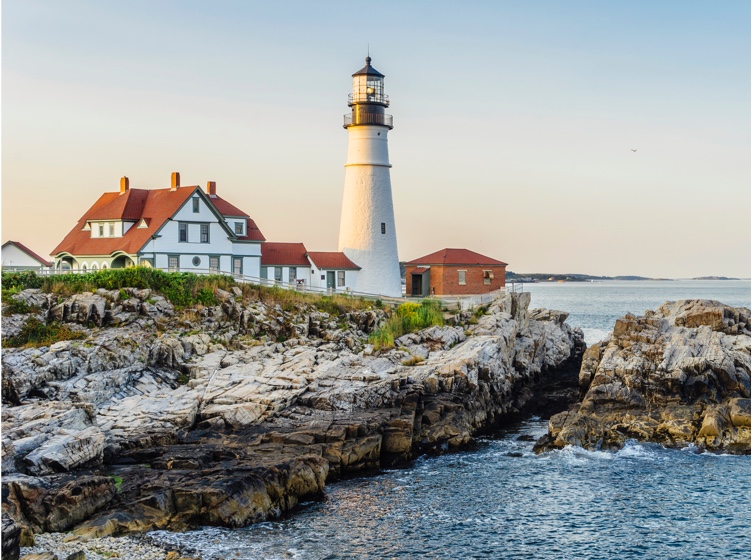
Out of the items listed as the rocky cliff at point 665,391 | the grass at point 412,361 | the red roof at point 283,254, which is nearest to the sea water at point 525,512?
the rocky cliff at point 665,391

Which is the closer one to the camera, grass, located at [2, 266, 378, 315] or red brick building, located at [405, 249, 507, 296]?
grass, located at [2, 266, 378, 315]

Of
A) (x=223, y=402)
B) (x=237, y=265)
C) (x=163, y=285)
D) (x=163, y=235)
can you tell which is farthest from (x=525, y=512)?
(x=237, y=265)

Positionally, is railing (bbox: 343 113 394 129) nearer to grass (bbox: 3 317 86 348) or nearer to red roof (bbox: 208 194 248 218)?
red roof (bbox: 208 194 248 218)

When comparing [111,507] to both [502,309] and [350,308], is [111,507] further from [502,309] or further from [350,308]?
[502,309]

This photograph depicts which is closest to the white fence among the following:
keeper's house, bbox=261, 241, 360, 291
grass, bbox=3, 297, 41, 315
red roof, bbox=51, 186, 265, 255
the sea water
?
keeper's house, bbox=261, 241, 360, 291

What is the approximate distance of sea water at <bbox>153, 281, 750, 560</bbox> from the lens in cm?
1819

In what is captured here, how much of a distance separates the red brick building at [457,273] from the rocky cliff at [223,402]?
7.14m

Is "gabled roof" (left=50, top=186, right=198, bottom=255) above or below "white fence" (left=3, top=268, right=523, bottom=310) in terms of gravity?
above

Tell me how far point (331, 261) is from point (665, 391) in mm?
20309

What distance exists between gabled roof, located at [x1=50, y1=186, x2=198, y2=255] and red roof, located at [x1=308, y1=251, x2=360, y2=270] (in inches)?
311

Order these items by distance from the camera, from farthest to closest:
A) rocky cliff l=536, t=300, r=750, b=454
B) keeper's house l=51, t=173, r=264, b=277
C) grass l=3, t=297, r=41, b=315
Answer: keeper's house l=51, t=173, r=264, b=277, grass l=3, t=297, r=41, b=315, rocky cliff l=536, t=300, r=750, b=454

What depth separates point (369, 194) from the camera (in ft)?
143

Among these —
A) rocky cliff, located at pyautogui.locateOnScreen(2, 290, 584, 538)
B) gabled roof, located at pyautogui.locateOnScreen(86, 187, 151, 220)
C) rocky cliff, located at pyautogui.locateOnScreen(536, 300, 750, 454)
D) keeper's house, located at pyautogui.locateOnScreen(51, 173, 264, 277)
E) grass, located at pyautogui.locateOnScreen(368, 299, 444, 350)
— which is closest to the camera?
rocky cliff, located at pyautogui.locateOnScreen(2, 290, 584, 538)

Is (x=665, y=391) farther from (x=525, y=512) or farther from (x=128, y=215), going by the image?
(x=128, y=215)
